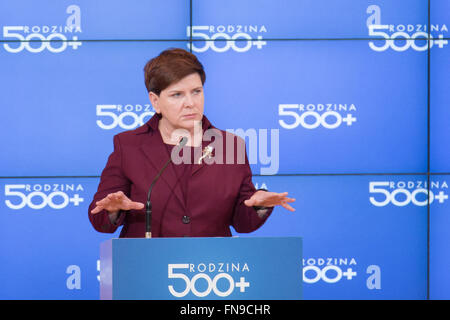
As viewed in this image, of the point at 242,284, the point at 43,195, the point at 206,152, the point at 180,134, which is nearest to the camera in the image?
the point at 242,284

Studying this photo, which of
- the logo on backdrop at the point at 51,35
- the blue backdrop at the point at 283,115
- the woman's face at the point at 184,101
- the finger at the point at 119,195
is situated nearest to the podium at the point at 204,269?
the finger at the point at 119,195

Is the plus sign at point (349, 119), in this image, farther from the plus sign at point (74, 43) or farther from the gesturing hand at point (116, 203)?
the gesturing hand at point (116, 203)

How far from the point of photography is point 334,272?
3996 millimetres

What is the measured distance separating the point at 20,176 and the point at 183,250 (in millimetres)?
2347

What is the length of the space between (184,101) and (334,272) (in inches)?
73.6

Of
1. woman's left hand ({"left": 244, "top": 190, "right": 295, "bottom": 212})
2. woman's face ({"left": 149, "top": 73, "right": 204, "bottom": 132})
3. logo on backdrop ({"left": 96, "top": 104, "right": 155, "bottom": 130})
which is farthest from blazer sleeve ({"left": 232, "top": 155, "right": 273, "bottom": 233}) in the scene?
logo on backdrop ({"left": 96, "top": 104, "right": 155, "bottom": 130})

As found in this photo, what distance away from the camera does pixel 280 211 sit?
4.00 m

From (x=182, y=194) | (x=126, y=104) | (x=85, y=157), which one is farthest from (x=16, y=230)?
(x=182, y=194)

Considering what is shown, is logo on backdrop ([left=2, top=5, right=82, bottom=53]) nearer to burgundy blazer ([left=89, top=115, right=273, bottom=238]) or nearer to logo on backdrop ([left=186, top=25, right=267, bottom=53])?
logo on backdrop ([left=186, top=25, right=267, bottom=53])

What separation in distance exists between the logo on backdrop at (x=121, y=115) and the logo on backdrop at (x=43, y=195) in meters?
0.45

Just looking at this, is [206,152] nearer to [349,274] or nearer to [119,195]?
[119,195]

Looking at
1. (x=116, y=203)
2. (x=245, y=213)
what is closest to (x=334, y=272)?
(x=245, y=213)

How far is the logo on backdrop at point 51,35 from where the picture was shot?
3982 millimetres
